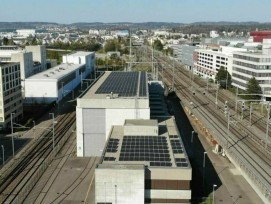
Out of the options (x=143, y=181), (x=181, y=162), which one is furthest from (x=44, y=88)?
(x=143, y=181)

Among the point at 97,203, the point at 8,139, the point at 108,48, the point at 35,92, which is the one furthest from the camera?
the point at 108,48

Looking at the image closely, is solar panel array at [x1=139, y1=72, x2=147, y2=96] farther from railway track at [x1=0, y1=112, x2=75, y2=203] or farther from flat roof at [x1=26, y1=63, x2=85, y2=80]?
flat roof at [x1=26, y1=63, x2=85, y2=80]

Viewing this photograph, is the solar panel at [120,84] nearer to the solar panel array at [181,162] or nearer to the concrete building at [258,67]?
the solar panel array at [181,162]

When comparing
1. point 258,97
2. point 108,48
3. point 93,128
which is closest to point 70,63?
point 258,97

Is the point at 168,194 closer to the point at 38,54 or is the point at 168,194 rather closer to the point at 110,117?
the point at 110,117

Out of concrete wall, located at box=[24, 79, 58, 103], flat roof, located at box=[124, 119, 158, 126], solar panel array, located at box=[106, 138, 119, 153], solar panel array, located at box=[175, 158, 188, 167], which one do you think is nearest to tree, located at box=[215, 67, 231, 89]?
concrete wall, located at box=[24, 79, 58, 103]

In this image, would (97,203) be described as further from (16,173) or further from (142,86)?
(142,86)

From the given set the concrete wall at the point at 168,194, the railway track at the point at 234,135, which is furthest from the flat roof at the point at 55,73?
the concrete wall at the point at 168,194
